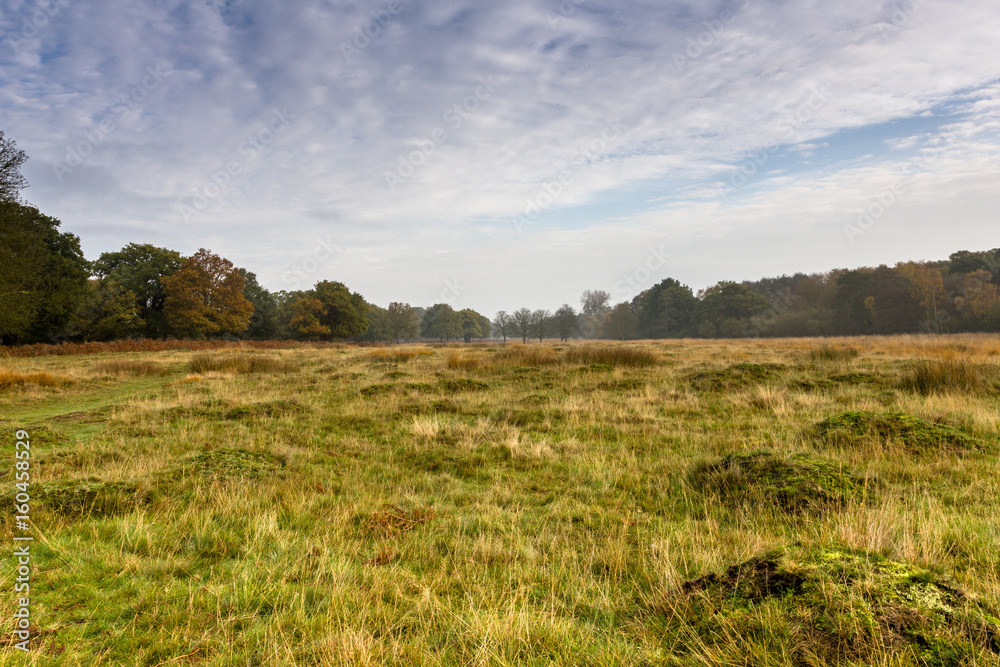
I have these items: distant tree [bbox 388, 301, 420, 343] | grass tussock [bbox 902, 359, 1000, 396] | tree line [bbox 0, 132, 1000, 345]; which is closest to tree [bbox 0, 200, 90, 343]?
tree line [bbox 0, 132, 1000, 345]

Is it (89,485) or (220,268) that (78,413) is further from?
(220,268)

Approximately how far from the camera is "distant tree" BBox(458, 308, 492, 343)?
12836cm

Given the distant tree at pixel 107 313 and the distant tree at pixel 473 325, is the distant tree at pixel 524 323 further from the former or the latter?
the distant tree at pixel 107 313

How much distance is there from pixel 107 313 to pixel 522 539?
5323cm

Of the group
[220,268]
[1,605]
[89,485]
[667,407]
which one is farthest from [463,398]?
[220,268]

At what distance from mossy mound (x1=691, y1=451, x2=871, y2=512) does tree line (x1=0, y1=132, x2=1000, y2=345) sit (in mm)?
31227

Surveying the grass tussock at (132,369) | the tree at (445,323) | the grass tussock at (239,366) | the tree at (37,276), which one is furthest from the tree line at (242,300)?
the tree at (445,323)

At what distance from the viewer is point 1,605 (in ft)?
8.84

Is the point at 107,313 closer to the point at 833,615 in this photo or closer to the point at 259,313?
the point at 259,313

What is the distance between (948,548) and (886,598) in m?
1.54

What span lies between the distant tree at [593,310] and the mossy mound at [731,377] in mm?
103268

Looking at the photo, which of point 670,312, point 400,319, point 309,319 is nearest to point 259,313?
point 309,319

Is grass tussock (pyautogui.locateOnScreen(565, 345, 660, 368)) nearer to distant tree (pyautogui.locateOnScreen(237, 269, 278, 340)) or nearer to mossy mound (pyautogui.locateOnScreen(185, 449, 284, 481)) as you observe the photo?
mossy mound (pyautogui.locateOnScreen(185, 449, 284, 481))

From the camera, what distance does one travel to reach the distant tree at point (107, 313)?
40.7 m
